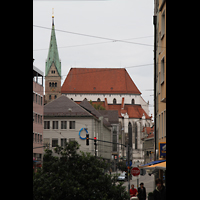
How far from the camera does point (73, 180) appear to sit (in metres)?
13.3

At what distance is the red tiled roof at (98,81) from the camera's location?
119125 millimetres

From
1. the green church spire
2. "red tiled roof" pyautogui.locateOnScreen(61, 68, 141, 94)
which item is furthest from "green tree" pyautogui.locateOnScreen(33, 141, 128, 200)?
"red tiled roof" pyautogui.locateOnScreen(61, 68, 141, 94)

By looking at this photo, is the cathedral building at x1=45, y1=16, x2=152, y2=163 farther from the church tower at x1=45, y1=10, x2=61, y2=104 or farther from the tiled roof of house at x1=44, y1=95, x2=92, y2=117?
the tiled roof of house at x1=44, y1=95, x2=92, y2=117

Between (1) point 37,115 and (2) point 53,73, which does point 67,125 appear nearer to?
(1) point 37,115

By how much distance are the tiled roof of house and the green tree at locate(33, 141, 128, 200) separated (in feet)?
156

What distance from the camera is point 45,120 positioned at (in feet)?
203

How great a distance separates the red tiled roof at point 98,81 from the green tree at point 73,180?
10251 centimetres

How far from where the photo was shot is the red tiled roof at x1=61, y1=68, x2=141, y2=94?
119125mm

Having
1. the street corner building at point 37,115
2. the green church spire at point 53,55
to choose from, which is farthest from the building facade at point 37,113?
the green church spire at point 53,55

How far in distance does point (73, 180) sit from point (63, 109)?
167ft
